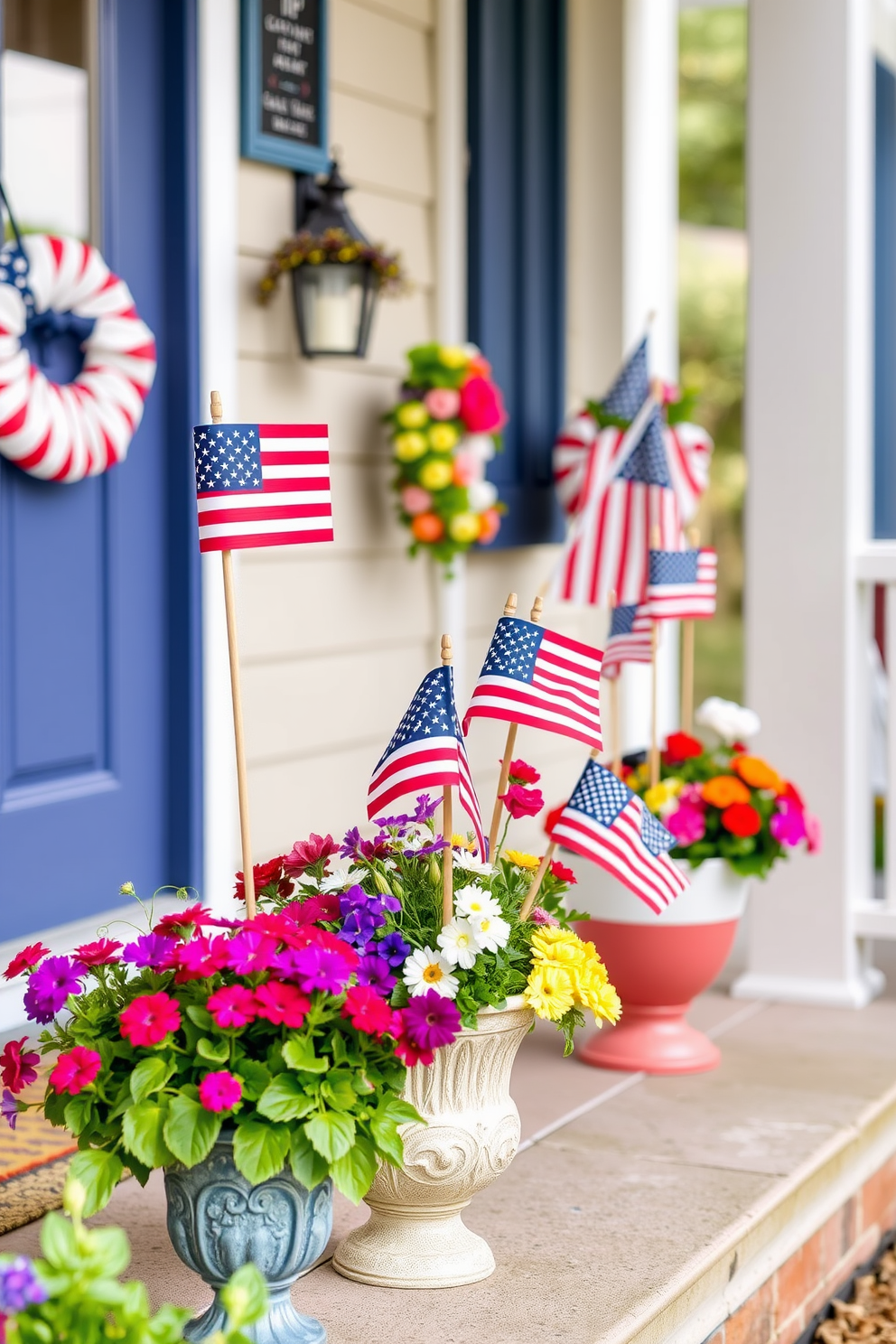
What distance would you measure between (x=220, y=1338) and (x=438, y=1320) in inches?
23.0

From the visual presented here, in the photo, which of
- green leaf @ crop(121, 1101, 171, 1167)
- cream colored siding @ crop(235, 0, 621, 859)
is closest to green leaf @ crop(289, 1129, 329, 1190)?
green leaf @ crop(121, 1101, 171, 1167)

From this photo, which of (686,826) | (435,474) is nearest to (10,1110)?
(686,826)

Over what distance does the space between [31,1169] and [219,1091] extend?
933 mm

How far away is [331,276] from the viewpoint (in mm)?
3332

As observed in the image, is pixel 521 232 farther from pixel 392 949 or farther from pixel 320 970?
pixel 320 970

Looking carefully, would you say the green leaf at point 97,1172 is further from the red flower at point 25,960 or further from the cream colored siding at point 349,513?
the cream colored siding at point 349,513

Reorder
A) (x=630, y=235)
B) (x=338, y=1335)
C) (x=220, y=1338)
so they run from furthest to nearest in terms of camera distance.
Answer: (x=630, y=235) < (x=338, y=1335) < (x=220, y=1338)

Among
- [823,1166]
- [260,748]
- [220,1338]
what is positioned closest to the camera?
[220,1338]

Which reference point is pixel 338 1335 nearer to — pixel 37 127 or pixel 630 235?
pixel 37 127

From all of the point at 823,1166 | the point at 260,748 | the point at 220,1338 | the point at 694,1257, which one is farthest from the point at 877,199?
the point at 220,1338

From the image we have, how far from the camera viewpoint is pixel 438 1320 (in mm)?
1911

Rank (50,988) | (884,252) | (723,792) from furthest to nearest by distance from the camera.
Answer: (884,252)
(723,792)
(50,988)

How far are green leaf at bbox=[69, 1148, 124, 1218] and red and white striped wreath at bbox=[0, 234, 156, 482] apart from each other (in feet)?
4.56

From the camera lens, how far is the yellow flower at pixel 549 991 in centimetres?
187
